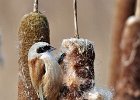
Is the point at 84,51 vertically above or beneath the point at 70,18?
above

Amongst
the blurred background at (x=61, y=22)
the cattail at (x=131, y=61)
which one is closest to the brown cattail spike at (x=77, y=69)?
the cattail at (x=131, y=61)

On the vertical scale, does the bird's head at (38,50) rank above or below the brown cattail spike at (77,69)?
above

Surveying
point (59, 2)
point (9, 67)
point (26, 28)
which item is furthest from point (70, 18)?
point (26, 28)

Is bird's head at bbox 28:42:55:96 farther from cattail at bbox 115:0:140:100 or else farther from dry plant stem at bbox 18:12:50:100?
cattail at bbox 115:0:140:100

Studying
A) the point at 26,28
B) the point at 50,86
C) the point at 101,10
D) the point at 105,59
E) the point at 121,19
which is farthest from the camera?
the point at 101,10

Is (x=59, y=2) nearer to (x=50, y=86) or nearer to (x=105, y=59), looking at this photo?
(x=105, y=59)

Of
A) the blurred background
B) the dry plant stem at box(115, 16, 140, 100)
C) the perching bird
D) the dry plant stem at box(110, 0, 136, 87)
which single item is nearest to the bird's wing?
the perching bird

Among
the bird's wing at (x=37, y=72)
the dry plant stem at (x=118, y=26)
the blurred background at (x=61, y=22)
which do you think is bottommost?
the blurred background at (x=61, y=22)

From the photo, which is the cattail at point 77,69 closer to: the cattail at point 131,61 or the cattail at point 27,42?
the cattail at point 27,42
